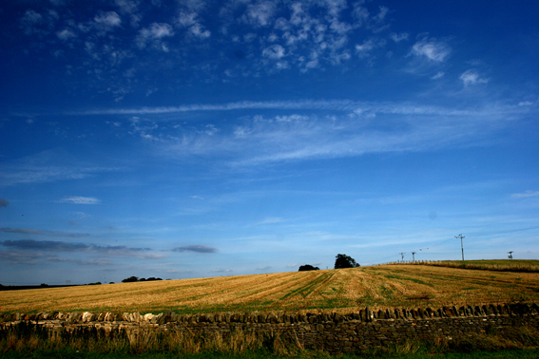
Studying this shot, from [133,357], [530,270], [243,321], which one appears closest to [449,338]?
[243,321]

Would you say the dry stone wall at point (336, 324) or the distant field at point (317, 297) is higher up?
the dry stone wall at point (336, 324)

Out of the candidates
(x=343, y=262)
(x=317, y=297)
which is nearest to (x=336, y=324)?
(x=317, y=297)

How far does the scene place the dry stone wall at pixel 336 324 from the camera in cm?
1123

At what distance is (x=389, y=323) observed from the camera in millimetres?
11445

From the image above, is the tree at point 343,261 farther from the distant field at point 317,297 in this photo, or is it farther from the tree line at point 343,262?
the distant field at point 317,297

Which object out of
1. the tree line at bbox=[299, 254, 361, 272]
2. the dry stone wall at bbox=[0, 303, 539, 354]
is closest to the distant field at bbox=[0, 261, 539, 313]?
the dry stone wall at bbox=[0, 303, 539, 354]

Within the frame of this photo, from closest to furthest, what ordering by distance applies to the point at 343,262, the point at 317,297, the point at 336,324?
the point at 336,324 < the point at 317,297 < the point at 343,262

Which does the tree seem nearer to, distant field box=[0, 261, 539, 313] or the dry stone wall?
distant field box=[0, 261, 539, 313]

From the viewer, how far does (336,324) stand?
1134cm

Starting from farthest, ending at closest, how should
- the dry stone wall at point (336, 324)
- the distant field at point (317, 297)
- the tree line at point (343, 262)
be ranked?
the tree line at point (343, 262)
the distant field at point (317, 297)
the dry stone wall at point (336, 324)

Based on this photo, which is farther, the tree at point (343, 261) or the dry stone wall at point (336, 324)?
the tree at point (343, 261)

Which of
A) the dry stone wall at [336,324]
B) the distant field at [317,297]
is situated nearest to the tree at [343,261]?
the distant field at [317,297]

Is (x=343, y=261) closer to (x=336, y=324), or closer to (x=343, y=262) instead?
(x=343, y=262)

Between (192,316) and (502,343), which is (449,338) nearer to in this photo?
(502,343)
